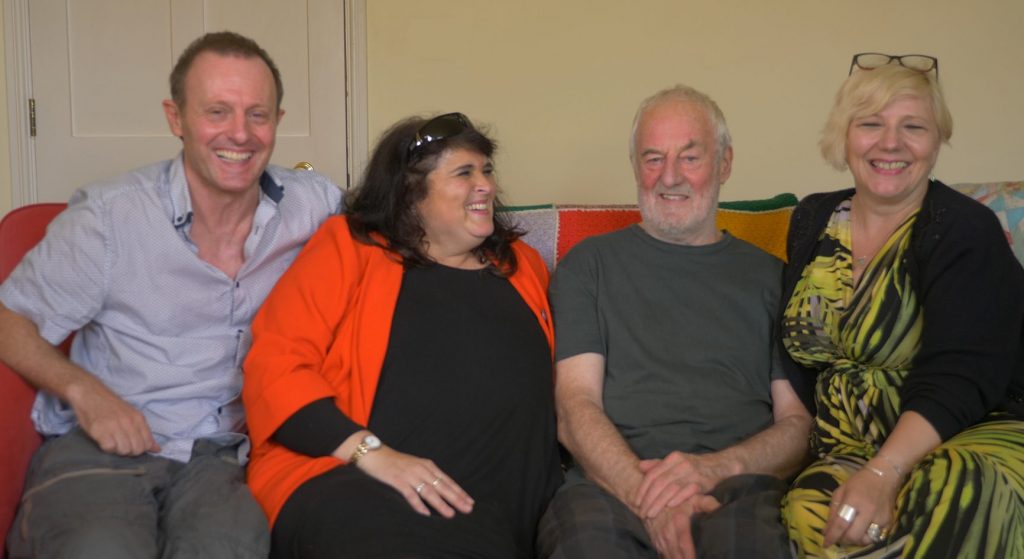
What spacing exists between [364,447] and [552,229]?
83 centimetres

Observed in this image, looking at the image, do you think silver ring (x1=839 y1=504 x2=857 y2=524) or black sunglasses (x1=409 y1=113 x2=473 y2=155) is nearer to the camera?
silver ring (x1=839 y1=504 x2=857 y2=524)

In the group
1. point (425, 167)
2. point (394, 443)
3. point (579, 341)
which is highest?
point (425, 167)

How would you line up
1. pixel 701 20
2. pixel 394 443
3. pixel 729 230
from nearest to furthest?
pixel 394 443 → pixel 729 230 → pixel 701 20

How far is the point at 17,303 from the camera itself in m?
1.86

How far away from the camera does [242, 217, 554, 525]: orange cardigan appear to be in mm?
1826

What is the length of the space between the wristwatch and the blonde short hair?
3.46 ft

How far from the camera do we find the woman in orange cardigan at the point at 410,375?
174 centimetres

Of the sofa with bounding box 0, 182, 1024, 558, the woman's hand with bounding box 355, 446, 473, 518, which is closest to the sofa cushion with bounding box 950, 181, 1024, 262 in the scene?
the sofa with bounding box 0, 182, 1024, 558

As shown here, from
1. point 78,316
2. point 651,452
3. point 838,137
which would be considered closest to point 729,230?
point 838,137

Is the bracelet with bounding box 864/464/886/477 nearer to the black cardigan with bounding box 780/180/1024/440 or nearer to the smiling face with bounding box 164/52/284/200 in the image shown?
the black cardigan with bounding box 780/180/1024/440

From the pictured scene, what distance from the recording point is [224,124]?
1.95 meters

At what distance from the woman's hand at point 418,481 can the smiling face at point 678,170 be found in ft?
2.46

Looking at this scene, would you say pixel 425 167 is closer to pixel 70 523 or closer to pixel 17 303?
pixel 17 303

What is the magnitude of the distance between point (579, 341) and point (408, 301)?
14.4 inches
